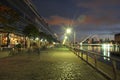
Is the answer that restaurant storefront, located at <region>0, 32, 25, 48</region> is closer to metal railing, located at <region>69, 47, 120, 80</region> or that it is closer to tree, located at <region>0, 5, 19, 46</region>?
tree, located at <region>0, 5, 19, 46</region>

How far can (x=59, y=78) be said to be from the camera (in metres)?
13.7

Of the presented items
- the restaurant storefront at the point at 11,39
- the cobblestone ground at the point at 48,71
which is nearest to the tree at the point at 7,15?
the cobblestone ground at the point at 48,71

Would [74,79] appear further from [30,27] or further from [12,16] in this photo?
[30,27]

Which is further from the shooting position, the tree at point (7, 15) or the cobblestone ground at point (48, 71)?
the tree at point (7, 15)

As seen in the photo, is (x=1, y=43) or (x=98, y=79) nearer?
(x=98, y=79)

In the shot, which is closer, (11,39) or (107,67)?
(107,67)

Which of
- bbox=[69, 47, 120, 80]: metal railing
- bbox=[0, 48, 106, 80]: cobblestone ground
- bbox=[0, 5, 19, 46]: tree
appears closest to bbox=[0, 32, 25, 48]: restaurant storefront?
bbox=[0, 5, 19, 46]: tree

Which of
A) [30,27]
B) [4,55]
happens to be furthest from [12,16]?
[30,27]

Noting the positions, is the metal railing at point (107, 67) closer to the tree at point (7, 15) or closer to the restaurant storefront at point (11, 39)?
the tree at point (7, 15)

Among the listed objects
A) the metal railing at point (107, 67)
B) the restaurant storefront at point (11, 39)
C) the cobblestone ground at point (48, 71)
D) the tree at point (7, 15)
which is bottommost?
the cobblestone ground at point (48, 71)

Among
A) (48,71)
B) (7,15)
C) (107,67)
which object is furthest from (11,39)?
(107,67)

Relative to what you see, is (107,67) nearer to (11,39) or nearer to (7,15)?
(7,15)

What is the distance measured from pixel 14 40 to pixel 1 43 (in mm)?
12621

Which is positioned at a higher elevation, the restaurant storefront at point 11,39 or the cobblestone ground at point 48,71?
the restaurant storefront at point 11,39
